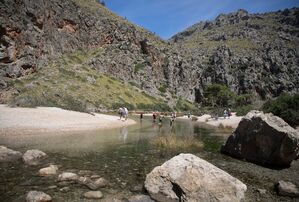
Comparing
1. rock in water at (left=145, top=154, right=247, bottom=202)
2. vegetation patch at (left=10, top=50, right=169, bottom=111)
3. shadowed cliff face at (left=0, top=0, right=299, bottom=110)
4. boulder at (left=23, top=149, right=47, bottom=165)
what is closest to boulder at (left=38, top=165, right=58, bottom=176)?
boulder at (left=23, top=149, right=47, bottom=165)

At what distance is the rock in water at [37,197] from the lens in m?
10.7

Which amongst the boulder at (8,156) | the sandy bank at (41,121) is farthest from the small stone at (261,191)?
the sandy bank at (41,121)

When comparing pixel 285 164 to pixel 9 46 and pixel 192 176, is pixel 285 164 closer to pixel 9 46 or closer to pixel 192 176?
pixel 192 176

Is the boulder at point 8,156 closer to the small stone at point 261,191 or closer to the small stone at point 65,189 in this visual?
the small stone at point 65,189

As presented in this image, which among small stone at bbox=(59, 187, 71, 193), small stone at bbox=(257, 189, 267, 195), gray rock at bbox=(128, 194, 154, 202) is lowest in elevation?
gray rock at bbox=(128, 194, 154, 202)

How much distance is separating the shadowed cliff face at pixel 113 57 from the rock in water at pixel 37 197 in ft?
126

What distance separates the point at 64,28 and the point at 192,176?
102743 millimetres

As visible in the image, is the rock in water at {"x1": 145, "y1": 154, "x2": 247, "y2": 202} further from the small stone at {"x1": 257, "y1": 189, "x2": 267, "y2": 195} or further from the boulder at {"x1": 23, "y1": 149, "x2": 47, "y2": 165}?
the boulder at {"x1": 23, "y1": 149, "x2": 47, "y2": 165}

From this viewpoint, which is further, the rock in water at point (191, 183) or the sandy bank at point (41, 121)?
the sandy bank at point (41, 121)

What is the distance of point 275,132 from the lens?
727 inches

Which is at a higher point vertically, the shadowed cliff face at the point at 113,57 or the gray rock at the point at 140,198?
the shadowed cliff face at the point at 113,57

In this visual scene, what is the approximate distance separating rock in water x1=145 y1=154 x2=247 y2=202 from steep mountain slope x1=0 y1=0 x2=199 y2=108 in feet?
107

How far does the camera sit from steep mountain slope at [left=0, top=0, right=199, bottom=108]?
72.1 meters

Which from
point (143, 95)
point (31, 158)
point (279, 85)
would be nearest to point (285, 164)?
point (31, 158)
